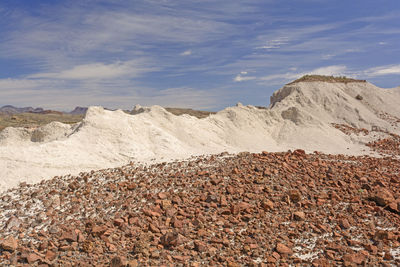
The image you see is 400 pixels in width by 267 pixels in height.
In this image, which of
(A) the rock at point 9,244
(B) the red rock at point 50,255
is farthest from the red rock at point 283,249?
(A) the rock at point 9,244

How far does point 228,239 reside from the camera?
6.04 metres

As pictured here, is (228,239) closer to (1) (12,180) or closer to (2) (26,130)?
(1) (12,180)

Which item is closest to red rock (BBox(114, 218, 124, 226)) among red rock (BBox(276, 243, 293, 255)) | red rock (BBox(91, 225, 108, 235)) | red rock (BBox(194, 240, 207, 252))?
red rock (BBox(91, 225, 108, 235))

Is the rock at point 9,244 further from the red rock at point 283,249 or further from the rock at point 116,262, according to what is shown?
the red rock at point 283,249

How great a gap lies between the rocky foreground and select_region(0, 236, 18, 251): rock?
0.06 ft

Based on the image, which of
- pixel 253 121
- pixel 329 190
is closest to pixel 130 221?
pixel 329 190

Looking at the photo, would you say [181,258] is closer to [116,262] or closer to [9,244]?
[116,262]

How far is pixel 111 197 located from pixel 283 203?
442cm

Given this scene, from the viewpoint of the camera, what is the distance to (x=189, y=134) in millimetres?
16281

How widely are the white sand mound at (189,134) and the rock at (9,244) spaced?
277 centimetres

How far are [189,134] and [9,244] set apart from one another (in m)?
11.4

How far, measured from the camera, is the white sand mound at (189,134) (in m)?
9.93

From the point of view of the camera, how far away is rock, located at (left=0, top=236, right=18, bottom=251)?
5.47 metres

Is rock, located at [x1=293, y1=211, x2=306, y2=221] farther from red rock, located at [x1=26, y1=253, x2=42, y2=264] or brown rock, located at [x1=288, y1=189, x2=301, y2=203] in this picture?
red rock, located at [x1=26, y1=253, x2=42, y2=264]
